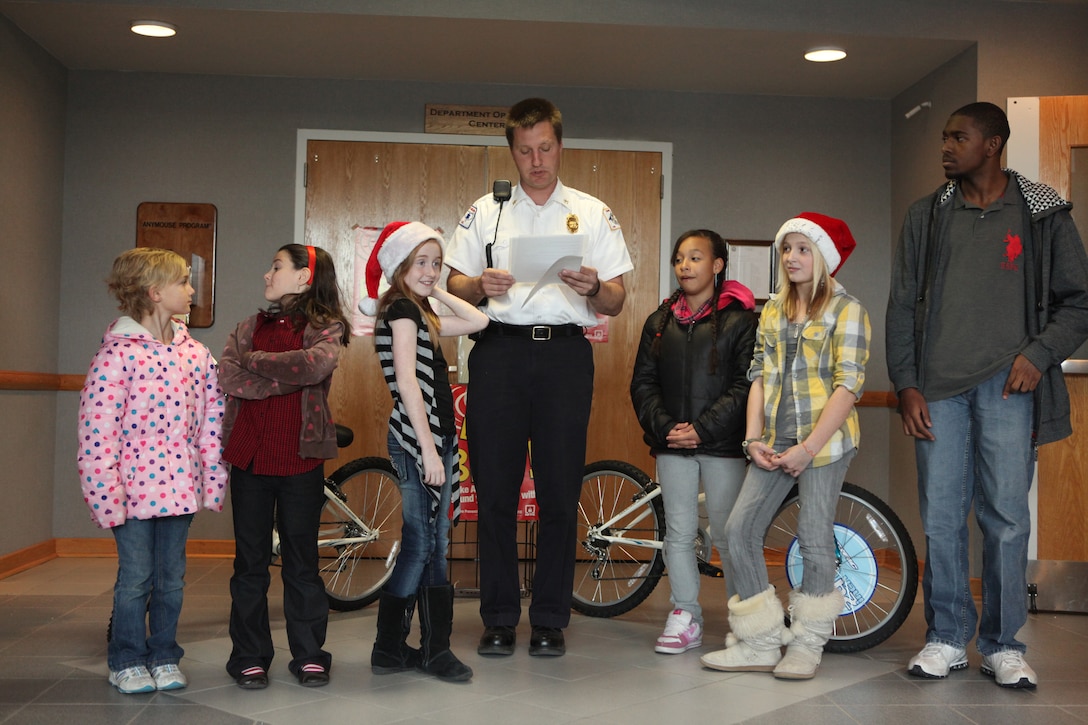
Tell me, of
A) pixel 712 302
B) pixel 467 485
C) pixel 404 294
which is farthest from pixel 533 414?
pixel 467 485

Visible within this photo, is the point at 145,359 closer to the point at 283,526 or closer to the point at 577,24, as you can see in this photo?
the point at 283,526

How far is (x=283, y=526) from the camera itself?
289 centimetres

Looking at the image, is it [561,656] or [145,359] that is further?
[561,656]

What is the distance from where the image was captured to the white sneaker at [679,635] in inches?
131

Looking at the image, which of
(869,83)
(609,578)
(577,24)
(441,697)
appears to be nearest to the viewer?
(441,697)

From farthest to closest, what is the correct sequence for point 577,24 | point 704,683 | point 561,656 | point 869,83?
point 869,83 → point 577,24 → point 561,656 → point 704,683

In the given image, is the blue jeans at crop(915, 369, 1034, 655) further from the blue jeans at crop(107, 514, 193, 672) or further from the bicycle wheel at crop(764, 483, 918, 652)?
the blue jeans at crop(107, 514, 193, 672)

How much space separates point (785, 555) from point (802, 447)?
0.78 metres

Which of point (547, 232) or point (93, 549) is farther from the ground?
point (547, 232)

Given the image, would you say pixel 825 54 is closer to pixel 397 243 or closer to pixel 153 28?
pixel 397 243

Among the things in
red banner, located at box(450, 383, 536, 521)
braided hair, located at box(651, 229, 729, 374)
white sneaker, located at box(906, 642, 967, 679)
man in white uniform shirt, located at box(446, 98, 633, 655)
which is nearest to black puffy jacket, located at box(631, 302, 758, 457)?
braided hair, located at box(651, 229, 729, 374)

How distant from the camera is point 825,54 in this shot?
466cm

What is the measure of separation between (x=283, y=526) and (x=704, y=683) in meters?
1.30

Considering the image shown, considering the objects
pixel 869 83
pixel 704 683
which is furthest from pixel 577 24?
pixel 704 683
